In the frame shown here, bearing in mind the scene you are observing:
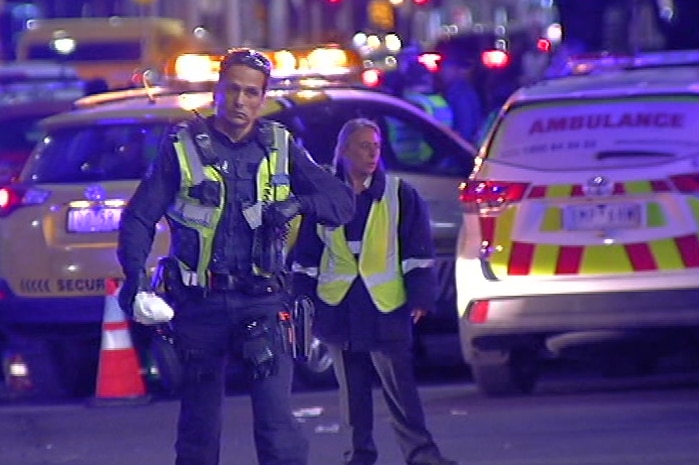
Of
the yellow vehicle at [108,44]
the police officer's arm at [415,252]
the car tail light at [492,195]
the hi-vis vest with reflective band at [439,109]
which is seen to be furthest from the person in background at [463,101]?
the yellow vehicle at [108,44]

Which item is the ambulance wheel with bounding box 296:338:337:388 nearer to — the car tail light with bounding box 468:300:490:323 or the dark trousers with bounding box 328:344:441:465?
the car tail light with bounding box 468:300:490:323

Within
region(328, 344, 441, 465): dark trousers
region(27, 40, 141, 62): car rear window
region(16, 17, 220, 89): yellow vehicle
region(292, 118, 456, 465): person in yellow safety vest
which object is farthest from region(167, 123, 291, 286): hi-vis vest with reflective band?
region(27, 40, 141, 62): car rear window

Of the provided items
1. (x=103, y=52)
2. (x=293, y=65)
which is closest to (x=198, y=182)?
(x=293, y=65)

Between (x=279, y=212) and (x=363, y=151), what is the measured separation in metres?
1.77

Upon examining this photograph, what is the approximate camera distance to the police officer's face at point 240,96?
22.1 ft

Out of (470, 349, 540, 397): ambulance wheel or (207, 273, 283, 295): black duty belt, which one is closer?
(207, 273, 283, 295): black duty belt

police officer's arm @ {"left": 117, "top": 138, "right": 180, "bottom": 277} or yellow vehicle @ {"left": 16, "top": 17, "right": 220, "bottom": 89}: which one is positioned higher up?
police officer's arm @ {"left": 117, "top": 138, "right": 180, "bottom": 277}

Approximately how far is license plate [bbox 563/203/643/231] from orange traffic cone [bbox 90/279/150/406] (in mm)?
2514

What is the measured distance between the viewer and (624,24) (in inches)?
923

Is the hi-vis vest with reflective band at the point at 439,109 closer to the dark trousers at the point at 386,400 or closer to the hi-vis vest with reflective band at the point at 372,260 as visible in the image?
the hi-vis vest with reflective band at the point at 372,260

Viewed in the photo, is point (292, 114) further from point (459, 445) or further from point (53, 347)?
point (459, 445)

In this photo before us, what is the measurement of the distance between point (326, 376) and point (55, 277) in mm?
1578

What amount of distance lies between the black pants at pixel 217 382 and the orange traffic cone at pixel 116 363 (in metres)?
3.96

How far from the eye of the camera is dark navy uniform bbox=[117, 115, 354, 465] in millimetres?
6691
